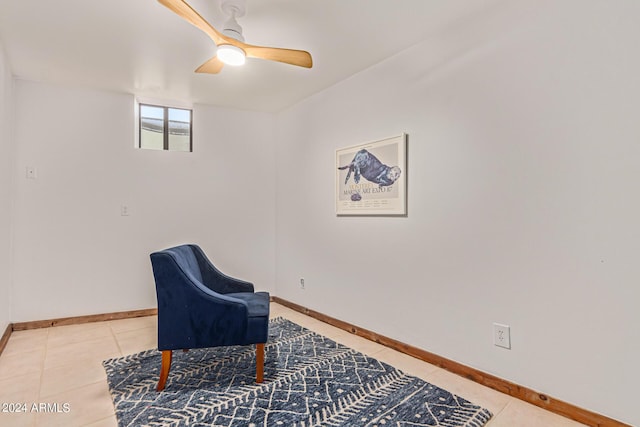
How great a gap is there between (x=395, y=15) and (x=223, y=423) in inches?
98.9

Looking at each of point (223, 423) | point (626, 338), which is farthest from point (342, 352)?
point (626, 338)

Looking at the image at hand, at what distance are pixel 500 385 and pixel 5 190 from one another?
3.93 m

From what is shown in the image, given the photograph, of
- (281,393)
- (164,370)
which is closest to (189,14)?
(164,370)

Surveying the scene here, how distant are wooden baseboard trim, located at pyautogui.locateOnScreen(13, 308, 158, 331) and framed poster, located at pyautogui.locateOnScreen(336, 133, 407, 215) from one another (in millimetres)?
2352

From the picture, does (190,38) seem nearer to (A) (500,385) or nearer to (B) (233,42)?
(B) (233,42)

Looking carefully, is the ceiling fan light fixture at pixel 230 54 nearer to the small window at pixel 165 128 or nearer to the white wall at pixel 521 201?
the white wall at pixel 521 201

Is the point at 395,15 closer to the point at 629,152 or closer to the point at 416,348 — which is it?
the point at 629,152

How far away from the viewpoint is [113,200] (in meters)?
3.58

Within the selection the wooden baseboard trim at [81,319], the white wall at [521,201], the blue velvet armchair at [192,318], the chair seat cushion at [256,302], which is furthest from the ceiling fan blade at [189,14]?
the wooden baseboard trim at [81,319]

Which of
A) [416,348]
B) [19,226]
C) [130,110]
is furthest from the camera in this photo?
[130,110]

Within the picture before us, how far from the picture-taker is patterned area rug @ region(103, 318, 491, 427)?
178cm

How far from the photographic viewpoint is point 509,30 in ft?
6.65

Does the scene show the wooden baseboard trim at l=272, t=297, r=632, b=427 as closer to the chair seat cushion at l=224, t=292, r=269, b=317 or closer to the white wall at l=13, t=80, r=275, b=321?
the chair seat cushion at l=224, t=292, r=269, b=317

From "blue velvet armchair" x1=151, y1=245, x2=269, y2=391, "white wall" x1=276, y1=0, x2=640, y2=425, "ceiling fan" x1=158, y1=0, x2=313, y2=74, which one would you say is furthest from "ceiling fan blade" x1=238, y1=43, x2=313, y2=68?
"blue velvet armchair" x1=151, y1=245, x2=269, y2=391
